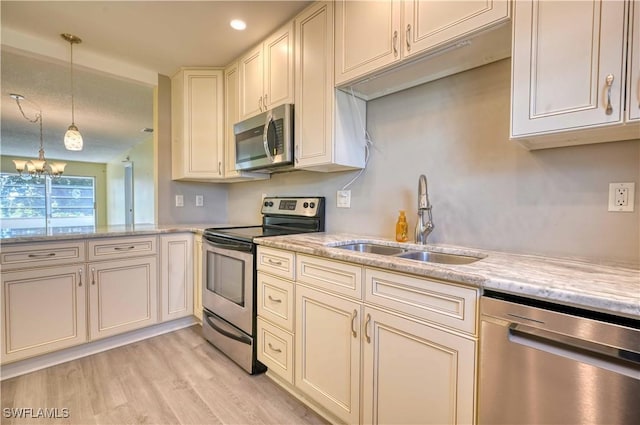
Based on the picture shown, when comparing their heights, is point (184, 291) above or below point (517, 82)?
below

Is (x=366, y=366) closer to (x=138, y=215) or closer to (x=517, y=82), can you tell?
(x=517, y=82)

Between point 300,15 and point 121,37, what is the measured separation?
1.45 meters

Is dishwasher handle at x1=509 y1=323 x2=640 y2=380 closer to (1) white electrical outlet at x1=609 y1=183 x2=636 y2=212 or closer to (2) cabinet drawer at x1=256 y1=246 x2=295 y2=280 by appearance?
(1) white electrical outlet at x1=609 y1=183 x2=636 y2=212

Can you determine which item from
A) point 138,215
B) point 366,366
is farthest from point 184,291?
point 138,215

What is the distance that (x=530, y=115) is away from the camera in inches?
42.6

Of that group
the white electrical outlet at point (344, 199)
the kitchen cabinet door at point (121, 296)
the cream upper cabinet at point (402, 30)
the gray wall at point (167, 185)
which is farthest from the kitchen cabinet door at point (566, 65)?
the gray wall at point (167, 185)

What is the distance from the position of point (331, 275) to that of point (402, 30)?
1.24 metres

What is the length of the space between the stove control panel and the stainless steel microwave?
0.32 metres

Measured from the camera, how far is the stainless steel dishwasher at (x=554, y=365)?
721mm

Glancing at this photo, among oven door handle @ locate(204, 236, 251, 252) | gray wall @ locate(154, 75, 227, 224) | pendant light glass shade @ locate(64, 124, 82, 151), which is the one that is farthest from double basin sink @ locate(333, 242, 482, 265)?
pendant light glass shade @ locate(64, 124, 82, 151)

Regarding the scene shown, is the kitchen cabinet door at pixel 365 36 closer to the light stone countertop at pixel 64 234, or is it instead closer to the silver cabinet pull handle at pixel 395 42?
the silver cabinet pull handle at pixel 395 42

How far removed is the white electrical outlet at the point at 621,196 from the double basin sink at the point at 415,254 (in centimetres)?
54

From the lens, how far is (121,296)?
231cm

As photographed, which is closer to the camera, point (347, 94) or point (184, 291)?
point (347, 94)
